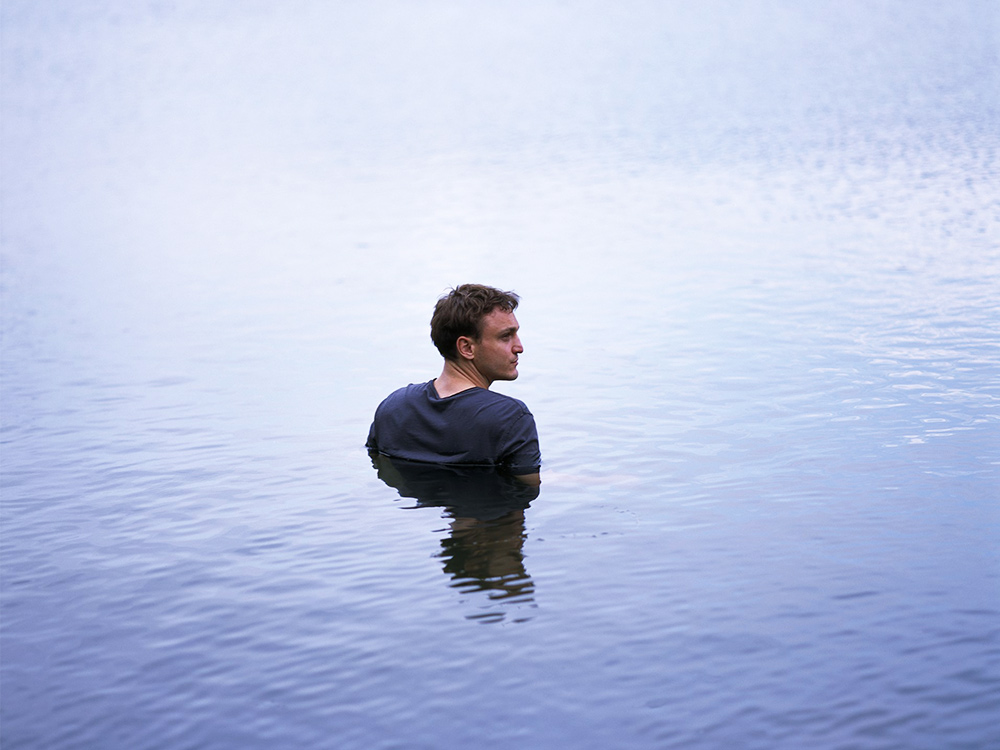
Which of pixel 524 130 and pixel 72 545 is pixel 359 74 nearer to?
pixel 524 130

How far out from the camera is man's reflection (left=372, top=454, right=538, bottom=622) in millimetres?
5926

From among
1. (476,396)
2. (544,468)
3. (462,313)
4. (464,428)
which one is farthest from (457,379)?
(544,468)

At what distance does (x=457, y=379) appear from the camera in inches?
295

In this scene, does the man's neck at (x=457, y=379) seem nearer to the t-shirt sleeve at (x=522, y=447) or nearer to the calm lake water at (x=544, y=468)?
the t-shirt sleeve at (x=522, y=447)

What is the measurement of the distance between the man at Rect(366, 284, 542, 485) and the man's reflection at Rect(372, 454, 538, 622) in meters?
0.12

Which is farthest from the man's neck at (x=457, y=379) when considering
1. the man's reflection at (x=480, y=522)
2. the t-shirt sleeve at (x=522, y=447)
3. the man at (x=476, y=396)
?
the man's reflection at (x=480, y=522)

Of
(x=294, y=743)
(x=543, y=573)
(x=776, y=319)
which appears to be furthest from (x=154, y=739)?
(x=776, y=319)

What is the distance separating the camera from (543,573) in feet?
20.1

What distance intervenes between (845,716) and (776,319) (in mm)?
9238

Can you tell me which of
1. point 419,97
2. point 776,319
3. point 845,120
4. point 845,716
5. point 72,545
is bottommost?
point 845,716

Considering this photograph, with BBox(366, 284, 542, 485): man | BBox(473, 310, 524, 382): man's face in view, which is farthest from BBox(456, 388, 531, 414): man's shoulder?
BBox(473, 310, 524, 382): man's face

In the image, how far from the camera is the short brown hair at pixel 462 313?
746 centimetres

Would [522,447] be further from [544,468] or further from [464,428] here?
[544,468]

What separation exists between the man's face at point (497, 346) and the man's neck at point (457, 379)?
48mm
